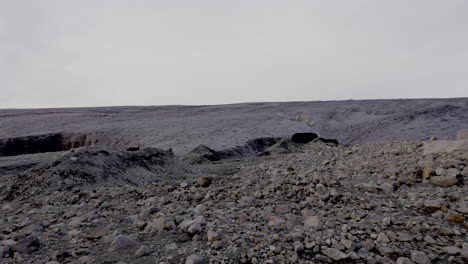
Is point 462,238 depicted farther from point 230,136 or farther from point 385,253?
point 230,136

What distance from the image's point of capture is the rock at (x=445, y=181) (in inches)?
98.7

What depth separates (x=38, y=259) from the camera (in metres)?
2.02

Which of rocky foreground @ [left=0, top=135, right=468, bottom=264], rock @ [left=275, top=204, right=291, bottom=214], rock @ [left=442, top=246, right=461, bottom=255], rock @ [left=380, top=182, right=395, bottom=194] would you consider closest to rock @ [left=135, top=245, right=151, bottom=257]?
rocky foreground @ [left=0, top=135, right=468, bottom=264]

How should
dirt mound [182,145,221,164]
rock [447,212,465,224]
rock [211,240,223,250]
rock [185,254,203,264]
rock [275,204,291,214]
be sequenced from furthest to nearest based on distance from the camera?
dirt mound [182,145,221,164] < rock [275,204,291,214] < rock [447,212,465,224] < rock [211,240,223,250] < rock [185,254,203,264]

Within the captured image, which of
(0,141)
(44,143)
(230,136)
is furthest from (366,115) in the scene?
(0,141)

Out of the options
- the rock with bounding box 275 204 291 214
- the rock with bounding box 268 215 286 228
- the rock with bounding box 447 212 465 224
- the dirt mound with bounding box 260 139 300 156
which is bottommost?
the dirt mound with bounding box 260 139 300 156

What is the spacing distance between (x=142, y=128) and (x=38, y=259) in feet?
31.0

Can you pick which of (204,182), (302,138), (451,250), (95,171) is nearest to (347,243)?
(451,250)

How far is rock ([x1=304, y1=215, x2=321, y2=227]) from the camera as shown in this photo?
2.09 metres

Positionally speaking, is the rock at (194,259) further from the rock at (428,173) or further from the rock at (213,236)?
the rock at (428,173)

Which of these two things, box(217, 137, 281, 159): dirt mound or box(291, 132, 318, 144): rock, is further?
box(291, 132, 318, 144): rock

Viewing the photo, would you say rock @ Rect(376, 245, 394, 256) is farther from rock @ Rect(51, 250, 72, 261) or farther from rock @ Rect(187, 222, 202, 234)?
rock @ Rect(51, 250, 72, 261)

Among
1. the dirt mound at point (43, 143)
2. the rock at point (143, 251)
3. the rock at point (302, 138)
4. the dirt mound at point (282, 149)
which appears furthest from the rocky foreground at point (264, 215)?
the dirt mound at point (43, 143)

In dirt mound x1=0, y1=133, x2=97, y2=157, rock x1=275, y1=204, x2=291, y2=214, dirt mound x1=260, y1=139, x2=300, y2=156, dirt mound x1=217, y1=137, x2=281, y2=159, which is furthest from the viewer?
dirt mound x1=0, y1=133, x2=97, y2=157
